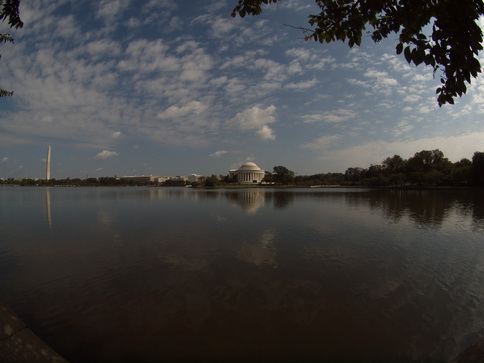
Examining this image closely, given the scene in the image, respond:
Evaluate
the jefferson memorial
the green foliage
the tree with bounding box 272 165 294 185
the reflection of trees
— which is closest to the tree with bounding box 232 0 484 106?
the reflection of trees

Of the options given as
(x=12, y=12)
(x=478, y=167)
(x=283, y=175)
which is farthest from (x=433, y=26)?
(x=283, y=175)

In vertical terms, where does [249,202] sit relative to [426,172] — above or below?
below

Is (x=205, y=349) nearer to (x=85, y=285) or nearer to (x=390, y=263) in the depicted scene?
(x=85, y=285)

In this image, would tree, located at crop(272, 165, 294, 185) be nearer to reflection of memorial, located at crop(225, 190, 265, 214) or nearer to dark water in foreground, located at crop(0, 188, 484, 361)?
reflection of memorial, located at crop(225, 190, 265, 214)

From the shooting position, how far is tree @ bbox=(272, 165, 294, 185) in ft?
486

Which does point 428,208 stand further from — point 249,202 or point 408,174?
point 408,174

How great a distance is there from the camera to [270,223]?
20859mm

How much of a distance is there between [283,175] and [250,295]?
143m

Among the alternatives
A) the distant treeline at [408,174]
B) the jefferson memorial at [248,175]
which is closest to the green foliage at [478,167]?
the distant treeline at [408,174]

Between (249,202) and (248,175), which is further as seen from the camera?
(248,175)

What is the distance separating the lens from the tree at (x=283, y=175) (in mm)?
148250

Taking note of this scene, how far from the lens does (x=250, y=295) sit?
7.98 metres

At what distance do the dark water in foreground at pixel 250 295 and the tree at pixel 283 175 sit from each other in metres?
133

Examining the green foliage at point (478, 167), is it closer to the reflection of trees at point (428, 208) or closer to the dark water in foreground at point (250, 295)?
the reflection of trees at point (428, 208)
